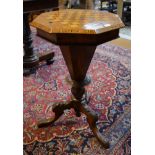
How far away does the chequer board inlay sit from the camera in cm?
104

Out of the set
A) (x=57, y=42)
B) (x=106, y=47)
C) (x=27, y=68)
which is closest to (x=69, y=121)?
(x=57, y=42)

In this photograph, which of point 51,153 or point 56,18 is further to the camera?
point 51,153

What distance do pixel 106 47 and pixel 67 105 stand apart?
185cm

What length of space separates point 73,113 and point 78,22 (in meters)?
0.86

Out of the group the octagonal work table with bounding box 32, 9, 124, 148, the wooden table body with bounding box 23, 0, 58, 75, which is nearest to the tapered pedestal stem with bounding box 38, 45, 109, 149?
the octagonal work table with bounding box 32, 9, 124, 148

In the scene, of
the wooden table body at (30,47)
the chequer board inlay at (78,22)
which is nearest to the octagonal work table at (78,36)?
the chequer board inlay at (78,22)

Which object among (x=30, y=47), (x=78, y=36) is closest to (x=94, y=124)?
(x=78, y=36)

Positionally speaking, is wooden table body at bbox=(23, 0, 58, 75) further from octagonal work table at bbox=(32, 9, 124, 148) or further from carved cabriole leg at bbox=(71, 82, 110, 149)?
carved cabriole leg at bbox=(71, 82, 110, 149)

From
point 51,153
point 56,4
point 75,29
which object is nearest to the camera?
point 75,29

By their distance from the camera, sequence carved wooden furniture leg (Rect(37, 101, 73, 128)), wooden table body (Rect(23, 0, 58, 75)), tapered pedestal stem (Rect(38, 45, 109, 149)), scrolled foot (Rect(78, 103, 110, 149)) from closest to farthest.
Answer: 1. tapered pedestal stem (Rect(38, 45, 109, 149))
2. scrolled foot (Rect(78, 103, 110, 149))
3. carved wooden furniture leg (Rect(37, 101, 73, 128))
4. wooden table body (Rect(23, 0, 58, 75))

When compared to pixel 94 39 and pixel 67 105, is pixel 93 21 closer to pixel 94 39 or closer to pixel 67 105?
pixel 94 39

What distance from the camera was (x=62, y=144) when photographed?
4.71 ft

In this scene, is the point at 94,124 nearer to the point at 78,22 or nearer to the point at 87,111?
the point at 87,111

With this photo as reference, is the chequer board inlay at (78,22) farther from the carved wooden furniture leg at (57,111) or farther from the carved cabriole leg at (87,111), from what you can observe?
the carved wooden furniture leg at (57,111)
